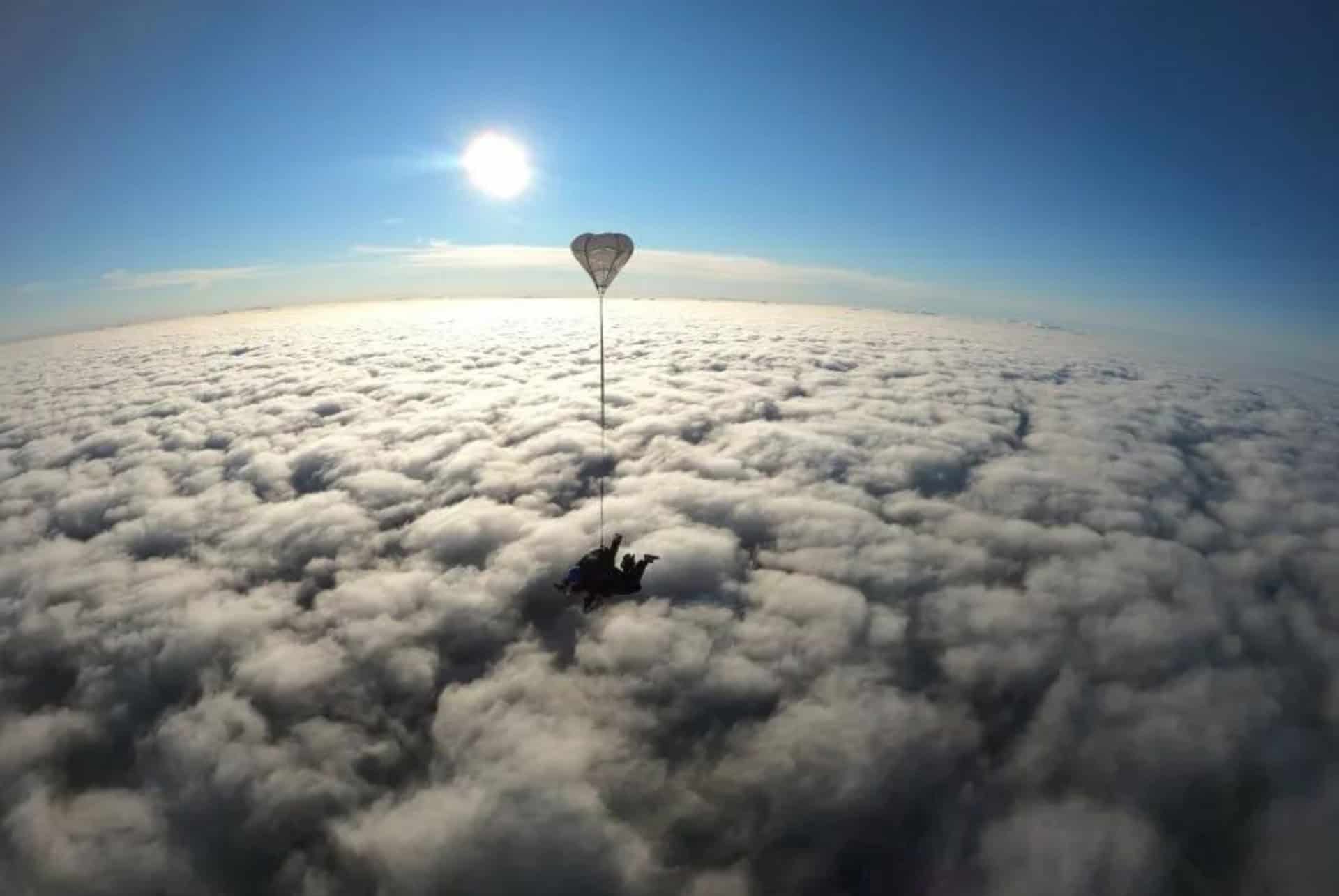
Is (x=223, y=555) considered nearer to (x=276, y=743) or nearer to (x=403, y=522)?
(x=403, y=522)

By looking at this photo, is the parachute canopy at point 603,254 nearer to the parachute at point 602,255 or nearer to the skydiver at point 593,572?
the parachute at point 602,255

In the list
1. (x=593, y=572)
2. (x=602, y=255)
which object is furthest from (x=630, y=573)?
(x=602, y=255)

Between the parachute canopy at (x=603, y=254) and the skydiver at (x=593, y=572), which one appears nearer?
the skydiver at (x=593, y=572)

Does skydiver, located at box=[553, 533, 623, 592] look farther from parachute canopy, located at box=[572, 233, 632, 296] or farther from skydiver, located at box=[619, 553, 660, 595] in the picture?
parachute canopy, located at box=[572, 233, 632, 296]

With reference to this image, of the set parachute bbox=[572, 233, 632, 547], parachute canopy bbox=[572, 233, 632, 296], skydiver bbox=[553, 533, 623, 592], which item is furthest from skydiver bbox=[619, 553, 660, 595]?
parachute canopy bbox=[572, 233, 632, 296]

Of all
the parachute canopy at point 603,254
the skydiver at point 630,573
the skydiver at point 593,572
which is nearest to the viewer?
the skydiver at point 593,572

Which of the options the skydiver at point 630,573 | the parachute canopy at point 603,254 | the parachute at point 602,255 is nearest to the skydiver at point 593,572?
the skydiver at point 630,573

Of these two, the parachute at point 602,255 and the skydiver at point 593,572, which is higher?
the parachute at point 602,255

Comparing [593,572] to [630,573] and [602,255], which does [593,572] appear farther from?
[602,255]

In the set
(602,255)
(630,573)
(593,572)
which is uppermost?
(602,255)
